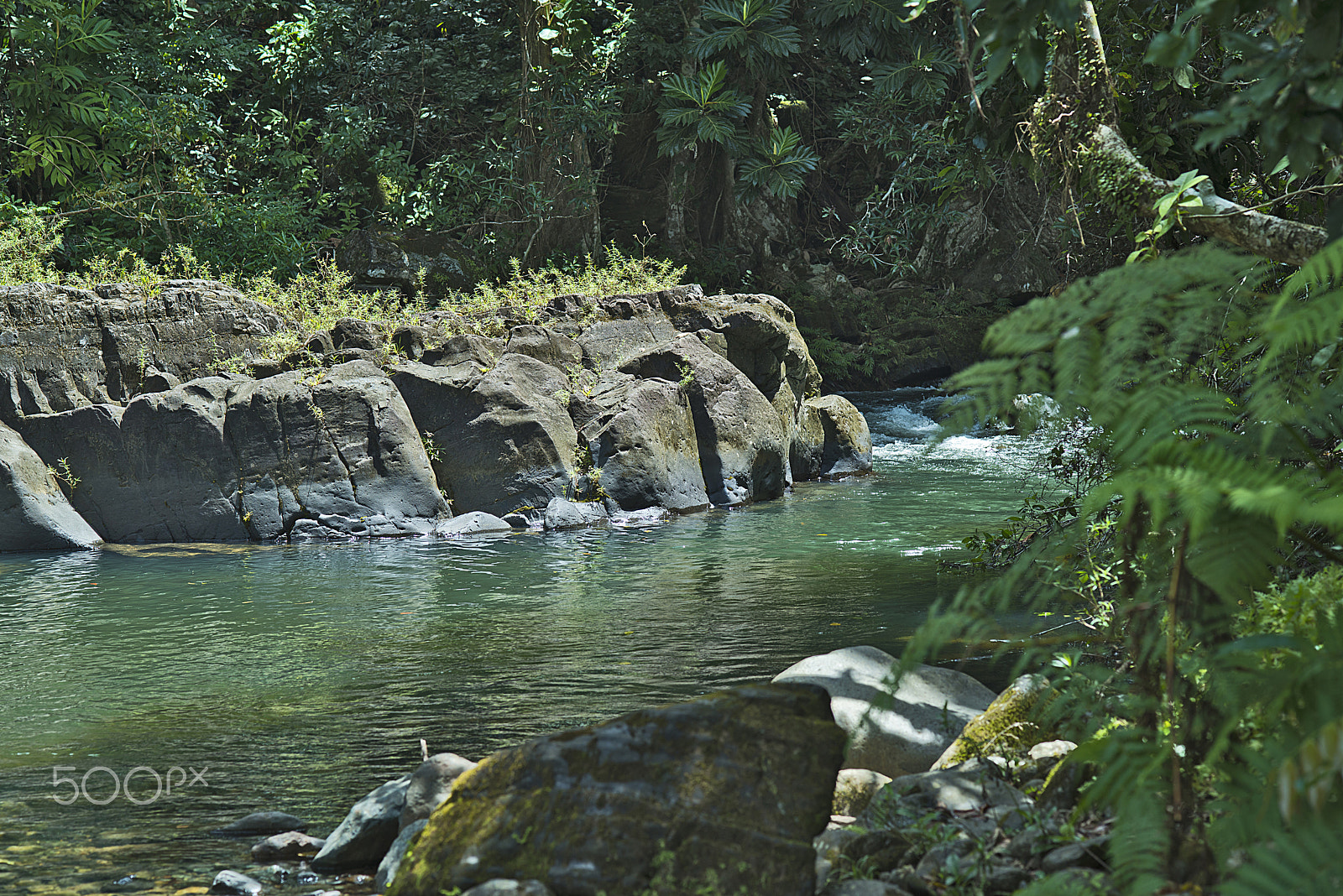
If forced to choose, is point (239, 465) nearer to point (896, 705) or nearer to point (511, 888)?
point (896, 705)

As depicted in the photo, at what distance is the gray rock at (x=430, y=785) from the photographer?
3.63m

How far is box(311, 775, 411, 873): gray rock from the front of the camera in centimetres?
361

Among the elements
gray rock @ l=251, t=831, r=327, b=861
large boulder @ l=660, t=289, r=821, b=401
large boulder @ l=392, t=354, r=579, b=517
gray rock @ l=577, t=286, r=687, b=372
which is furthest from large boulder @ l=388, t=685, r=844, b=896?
large boulder @ l=660, t=289, r=821, b=401

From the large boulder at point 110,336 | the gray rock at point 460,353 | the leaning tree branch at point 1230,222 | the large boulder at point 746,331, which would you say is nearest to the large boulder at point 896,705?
the leaning tree branch at point 1230,222

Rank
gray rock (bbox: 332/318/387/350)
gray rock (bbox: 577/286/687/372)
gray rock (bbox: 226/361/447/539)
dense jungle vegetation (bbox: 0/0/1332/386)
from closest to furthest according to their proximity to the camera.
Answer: gray rock (bbox: 226/361/447/539) < gray rock (bbox: 332/318/387/350) < gray rock (bbox: 577/286/687/372) < dense jungle vegetation (bbox: 0/0/1332/386)

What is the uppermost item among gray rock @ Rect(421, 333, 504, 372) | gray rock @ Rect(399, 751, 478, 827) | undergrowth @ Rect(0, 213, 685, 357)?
undergrowth @ Rect(0, 213, 685, 357)

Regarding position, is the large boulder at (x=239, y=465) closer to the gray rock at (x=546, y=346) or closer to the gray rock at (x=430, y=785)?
the gray rock at (x=546, y=346)

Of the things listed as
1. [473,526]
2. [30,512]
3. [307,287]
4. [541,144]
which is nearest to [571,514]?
[473,526]

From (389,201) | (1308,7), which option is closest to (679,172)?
(389,201)

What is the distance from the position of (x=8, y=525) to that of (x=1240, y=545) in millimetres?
11566

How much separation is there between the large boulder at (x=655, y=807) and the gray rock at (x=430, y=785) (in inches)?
20.5

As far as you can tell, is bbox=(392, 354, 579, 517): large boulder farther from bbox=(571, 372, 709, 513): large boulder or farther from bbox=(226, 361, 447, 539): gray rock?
bbox=(571, 372, 709, 513): large boulder

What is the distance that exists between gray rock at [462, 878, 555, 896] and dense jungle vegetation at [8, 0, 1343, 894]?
1.22 meters

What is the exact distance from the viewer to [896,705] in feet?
14.8
